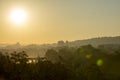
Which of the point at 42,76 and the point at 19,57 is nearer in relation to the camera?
the point at 42,76

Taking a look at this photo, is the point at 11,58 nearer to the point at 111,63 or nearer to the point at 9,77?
the point at 9,77

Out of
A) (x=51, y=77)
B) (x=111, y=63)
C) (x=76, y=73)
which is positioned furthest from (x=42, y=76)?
(x=111, y=63)

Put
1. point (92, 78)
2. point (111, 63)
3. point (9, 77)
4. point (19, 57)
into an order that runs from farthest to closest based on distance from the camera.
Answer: point (111, 63) → point (19, 57) → point (9, 77) → point (92, 78)

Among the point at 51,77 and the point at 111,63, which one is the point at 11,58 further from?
the point at 111,63

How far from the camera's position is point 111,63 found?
47250 mm

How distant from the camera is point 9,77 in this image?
34.4m

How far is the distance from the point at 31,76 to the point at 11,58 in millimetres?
6325

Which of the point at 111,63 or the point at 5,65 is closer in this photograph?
the point at 5,65

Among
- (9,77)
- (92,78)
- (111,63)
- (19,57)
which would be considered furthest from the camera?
(111,63)

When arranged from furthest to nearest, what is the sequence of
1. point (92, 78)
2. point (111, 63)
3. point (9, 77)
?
point (111, 63), point (9, 77), point (92, 78)

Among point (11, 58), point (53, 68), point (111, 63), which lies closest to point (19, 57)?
point (11, 58)

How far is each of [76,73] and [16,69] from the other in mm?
5722

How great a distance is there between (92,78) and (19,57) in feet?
30.8

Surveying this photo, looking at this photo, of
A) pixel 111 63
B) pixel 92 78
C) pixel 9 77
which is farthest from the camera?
pixel 111 63
